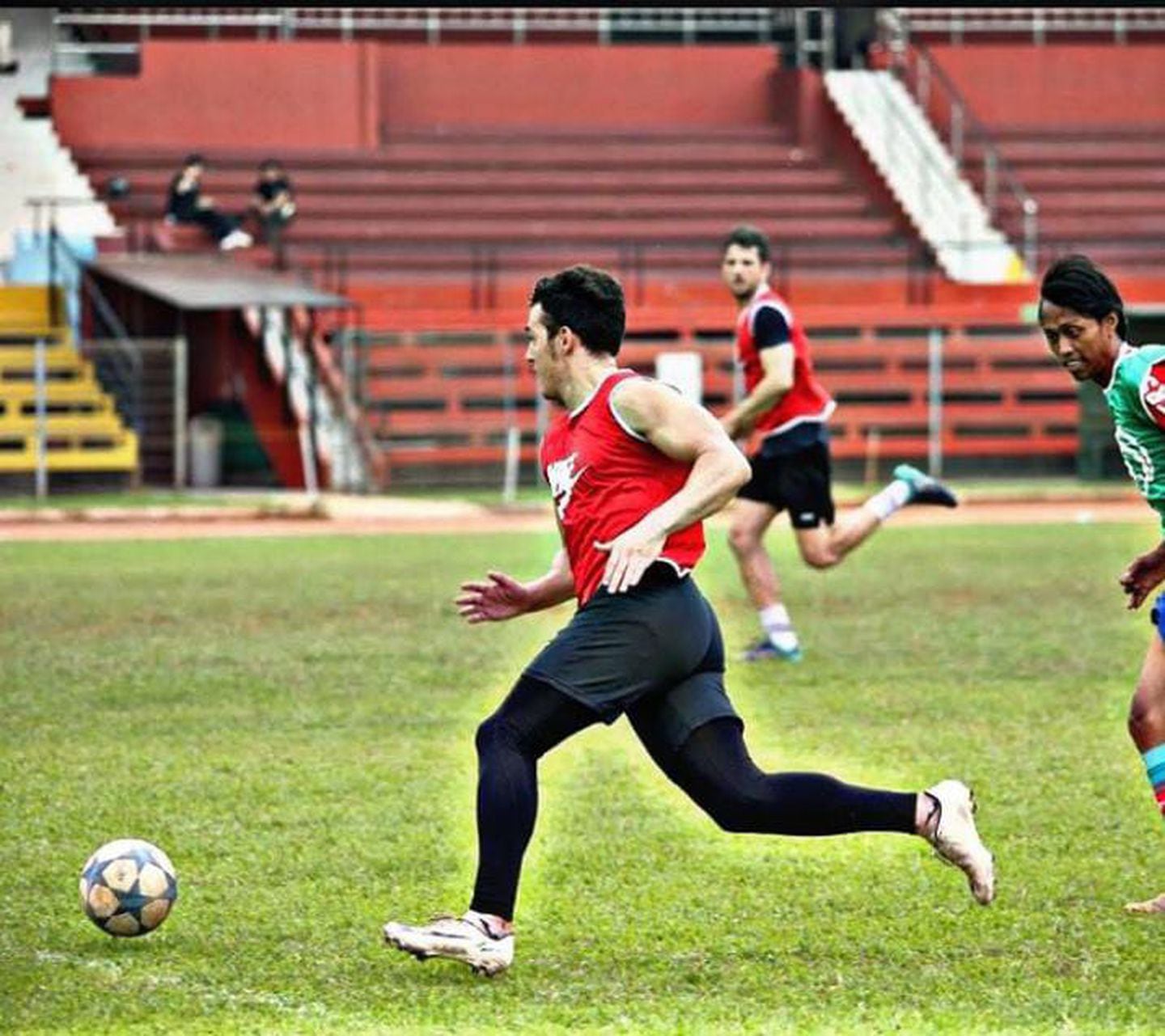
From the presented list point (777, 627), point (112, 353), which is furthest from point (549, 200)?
point (777, 627)

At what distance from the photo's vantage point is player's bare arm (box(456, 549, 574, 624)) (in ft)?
25.4

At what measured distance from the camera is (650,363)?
3306 cm

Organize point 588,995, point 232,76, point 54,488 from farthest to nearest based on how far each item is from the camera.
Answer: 1. point 232,76
2. point 54,488
3. point 588,995

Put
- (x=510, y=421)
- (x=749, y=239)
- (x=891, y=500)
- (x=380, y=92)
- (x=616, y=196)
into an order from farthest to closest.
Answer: (x=380, y=92) → (x=616, y=196) → (x=510, y=421) → (x=891, y=500) → (x=749, y=239)

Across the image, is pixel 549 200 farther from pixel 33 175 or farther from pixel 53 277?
pixel 53 277

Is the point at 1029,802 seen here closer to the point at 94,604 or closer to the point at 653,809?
the point at 653,809

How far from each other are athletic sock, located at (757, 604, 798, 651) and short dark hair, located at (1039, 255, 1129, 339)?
6811 millimetres

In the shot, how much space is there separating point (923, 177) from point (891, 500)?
23061 millimetres

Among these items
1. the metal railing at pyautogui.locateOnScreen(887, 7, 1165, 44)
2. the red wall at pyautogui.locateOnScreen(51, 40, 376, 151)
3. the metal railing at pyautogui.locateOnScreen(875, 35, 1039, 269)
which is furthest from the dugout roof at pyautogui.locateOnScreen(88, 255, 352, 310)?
the metal railing at pyautogui.locateOnScreen(887, 7, 1165, 44)

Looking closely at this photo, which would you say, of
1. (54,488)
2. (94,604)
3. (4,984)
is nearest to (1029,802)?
(4,984)

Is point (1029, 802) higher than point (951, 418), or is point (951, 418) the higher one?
point (1029, 802)

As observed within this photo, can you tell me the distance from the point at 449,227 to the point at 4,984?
29341 mm

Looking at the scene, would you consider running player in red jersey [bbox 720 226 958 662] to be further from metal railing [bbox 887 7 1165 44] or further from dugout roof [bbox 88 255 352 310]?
metal railing [bbox 887 7 1165 44]

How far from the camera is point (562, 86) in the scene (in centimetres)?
3856
